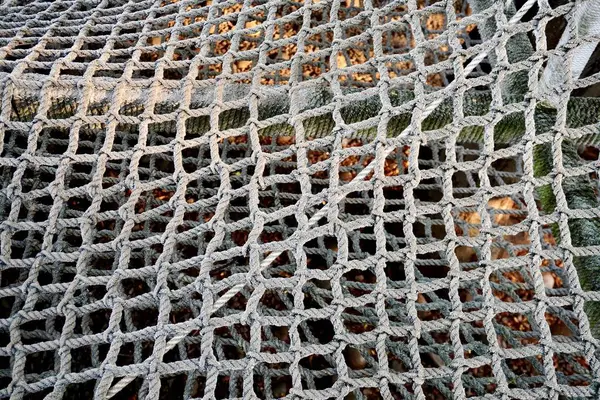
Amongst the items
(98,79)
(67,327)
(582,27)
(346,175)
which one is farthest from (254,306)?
(346,175)

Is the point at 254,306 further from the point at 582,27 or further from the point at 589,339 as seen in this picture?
the point at 582,27

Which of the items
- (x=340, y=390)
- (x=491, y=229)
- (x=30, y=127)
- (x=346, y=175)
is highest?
(x=30, y=127)

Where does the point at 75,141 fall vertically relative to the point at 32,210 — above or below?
above

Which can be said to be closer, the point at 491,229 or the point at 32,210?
the point at 491,229

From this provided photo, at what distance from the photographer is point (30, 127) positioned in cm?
76

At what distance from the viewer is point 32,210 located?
0.95 m

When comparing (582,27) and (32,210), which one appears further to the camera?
(32,210)

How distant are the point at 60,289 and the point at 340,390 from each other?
0.43 meters

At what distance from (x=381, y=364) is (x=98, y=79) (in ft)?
2.15

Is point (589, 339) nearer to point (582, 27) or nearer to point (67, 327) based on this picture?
point (582, 27)

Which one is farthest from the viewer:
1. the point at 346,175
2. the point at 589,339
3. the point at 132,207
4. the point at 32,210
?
the point at 346,175

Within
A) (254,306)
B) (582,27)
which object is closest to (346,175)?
(582,27)

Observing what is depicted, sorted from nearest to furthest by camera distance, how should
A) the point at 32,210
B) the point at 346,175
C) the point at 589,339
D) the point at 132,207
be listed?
1. the point at 589,339
2. the point at 132,207
3. the point at 32,210
4. the point at 346,175

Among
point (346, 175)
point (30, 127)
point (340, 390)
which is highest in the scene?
point (30, 127)
